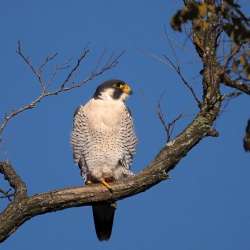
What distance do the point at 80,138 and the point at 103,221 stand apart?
2.99ft

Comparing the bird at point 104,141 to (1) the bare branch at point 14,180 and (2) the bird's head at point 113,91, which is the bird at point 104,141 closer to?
(2) the bird's head at point 113,91

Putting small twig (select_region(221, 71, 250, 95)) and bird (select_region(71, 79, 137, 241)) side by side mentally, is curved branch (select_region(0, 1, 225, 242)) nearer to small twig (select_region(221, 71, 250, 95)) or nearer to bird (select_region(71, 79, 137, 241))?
small twig (select_region(221, 71, 250, 95))

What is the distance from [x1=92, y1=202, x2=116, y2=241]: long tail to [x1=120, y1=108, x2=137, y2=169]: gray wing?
1.65 feet

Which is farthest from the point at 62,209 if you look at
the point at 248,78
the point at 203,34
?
the point at 248,78

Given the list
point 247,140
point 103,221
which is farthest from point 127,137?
point 247,140

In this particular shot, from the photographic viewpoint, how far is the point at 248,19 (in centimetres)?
227

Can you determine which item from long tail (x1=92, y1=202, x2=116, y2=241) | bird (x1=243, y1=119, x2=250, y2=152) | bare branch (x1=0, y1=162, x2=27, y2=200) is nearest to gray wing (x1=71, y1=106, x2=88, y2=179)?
long tail (x1=92, y1=202, x2=116, y2=241)

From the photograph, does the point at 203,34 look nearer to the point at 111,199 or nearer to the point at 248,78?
the point at 111,199

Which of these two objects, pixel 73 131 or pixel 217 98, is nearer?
pixel 217 98

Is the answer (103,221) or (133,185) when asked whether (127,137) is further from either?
(133,185)

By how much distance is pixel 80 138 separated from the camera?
18.7ft

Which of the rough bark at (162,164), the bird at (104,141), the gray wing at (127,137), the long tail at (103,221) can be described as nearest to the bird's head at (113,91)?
the bird at (104,141)

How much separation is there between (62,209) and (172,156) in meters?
0.96

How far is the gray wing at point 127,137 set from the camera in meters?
5.73
